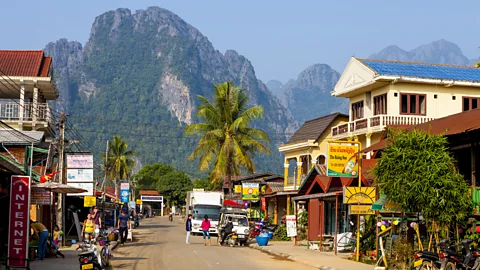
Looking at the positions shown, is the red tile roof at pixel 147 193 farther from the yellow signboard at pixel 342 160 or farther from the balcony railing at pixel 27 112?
the yellow signboard at pixel 342 160

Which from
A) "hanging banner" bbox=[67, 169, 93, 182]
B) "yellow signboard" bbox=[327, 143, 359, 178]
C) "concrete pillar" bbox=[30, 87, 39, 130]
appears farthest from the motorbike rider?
"yellow signboard" bbox=[327, 143, 359, 178]

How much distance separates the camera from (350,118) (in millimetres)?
48625

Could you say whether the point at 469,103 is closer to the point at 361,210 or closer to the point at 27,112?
the point at 361,210

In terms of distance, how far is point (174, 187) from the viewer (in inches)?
5714

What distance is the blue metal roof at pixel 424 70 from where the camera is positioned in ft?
143

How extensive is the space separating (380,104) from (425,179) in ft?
76.7

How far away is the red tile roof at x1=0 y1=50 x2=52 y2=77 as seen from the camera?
138ft

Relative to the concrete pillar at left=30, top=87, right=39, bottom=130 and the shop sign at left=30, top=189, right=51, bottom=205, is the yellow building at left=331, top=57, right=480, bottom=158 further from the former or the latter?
the shop sign at left=30, top=189, right=51, bottom=205

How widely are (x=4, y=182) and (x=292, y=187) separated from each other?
34101mm

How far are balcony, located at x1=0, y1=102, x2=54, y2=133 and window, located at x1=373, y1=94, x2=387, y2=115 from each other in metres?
19.8

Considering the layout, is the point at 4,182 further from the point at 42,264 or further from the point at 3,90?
the point at 3,90

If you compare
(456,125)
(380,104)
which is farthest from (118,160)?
(456,125)

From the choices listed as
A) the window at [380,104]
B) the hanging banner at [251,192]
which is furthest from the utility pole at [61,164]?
the hanging banner at [251,192]

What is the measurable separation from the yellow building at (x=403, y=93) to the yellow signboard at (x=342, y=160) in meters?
15.1
